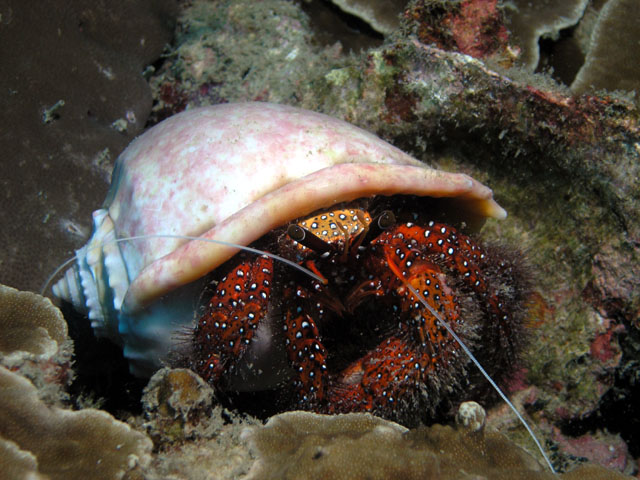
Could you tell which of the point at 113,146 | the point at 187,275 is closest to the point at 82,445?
the point at 187,275

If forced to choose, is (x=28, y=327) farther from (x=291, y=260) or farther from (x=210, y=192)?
(x=291, y=260)

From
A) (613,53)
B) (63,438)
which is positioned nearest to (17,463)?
(63,438)

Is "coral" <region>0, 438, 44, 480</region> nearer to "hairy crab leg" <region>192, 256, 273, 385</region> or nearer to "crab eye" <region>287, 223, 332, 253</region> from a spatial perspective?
"hairy crab leg" <region>192, 256, 273, 385</region>

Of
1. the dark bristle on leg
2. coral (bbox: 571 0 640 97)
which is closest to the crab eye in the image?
the dark bristle on leg

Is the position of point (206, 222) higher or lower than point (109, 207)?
higher

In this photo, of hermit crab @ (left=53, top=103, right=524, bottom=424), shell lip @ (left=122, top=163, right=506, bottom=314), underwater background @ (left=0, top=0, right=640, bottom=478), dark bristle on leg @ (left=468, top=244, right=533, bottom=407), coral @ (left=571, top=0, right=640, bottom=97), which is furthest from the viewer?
coral @ (left=571, top=0, right=640, bottom=97)

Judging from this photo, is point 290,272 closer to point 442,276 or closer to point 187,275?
→ point 187,275

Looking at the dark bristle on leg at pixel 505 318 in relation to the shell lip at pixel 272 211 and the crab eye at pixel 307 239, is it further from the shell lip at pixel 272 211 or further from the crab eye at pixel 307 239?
the crab eye at pixel 307 239
